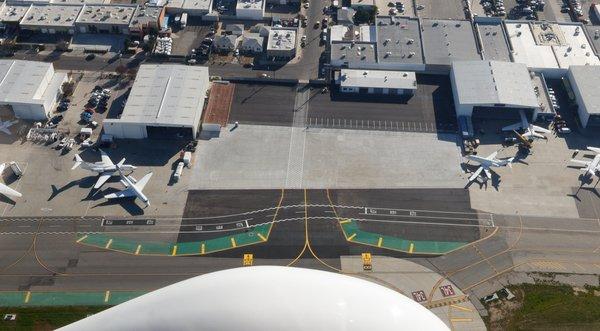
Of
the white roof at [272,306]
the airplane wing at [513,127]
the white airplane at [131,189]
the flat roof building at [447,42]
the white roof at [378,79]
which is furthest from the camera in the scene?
the flat roof building at [447,42]

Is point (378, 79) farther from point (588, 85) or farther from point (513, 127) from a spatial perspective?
point (588, 85)

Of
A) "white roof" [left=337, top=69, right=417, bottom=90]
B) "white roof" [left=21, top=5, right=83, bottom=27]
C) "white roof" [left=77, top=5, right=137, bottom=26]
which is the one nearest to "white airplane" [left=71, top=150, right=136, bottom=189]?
"white roof" [left=77, top=5, right=137, bottom=26]

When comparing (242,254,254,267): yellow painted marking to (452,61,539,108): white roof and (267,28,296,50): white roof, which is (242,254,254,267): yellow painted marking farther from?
(267,28,296,50): white roof

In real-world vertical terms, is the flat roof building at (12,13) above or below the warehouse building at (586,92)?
above

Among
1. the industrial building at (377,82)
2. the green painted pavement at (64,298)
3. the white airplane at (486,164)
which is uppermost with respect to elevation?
the industrial building at (377,82)

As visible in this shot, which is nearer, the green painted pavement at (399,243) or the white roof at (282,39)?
the green painted pavement at (399,243)

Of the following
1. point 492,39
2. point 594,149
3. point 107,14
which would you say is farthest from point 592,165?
point 107,14

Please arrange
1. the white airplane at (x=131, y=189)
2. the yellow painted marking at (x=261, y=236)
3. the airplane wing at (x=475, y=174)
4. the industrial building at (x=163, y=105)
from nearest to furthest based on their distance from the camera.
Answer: the yellow painted marking at (x=261, y=236) → the white airplane at (x=131, y=189) → the airplane wing at (x=475, y=174) → the industrial building at (x=163, y=105)

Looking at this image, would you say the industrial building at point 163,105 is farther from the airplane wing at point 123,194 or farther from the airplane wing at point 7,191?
the airplane wing at point 7,191

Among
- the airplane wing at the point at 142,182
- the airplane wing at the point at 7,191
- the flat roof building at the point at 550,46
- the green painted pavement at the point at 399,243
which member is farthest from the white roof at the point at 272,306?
the flat roof building at the point at 550,46
